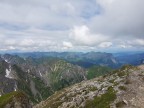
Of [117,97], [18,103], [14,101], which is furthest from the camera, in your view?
[117,97]

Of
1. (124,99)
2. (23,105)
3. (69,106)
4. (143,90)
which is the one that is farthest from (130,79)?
(23,105)

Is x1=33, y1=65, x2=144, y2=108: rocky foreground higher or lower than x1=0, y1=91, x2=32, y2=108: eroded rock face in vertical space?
lower

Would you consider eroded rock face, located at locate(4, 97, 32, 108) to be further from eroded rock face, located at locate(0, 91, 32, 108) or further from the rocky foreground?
the rocky foreground

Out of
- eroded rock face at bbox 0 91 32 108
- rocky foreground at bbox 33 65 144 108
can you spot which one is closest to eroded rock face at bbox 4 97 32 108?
eroded rock face at bbox 0 91 32 108

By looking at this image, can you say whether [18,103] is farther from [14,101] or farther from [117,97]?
[117,97]

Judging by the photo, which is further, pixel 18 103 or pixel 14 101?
pixel 18 103

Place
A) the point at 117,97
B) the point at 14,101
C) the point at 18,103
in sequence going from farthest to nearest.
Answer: the point at 117,97, the point at 18,103, the point at 14,101

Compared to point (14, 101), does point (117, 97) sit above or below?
below

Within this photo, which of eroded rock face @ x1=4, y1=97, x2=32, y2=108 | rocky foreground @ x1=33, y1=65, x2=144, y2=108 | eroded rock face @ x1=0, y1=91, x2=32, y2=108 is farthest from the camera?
rocky foreground @ x1=33, y1=65, x2=144, y2=108

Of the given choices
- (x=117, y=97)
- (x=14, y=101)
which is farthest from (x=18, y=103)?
(x=117, y=97)

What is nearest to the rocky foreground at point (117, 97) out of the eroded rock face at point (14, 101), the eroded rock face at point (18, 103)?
the eroded rock face at point (18, 103)

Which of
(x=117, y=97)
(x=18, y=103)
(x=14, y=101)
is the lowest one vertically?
(x=117, y=97)

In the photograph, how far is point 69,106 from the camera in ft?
363

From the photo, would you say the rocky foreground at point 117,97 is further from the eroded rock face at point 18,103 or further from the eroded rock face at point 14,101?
the eroded rock face at point 14,101
